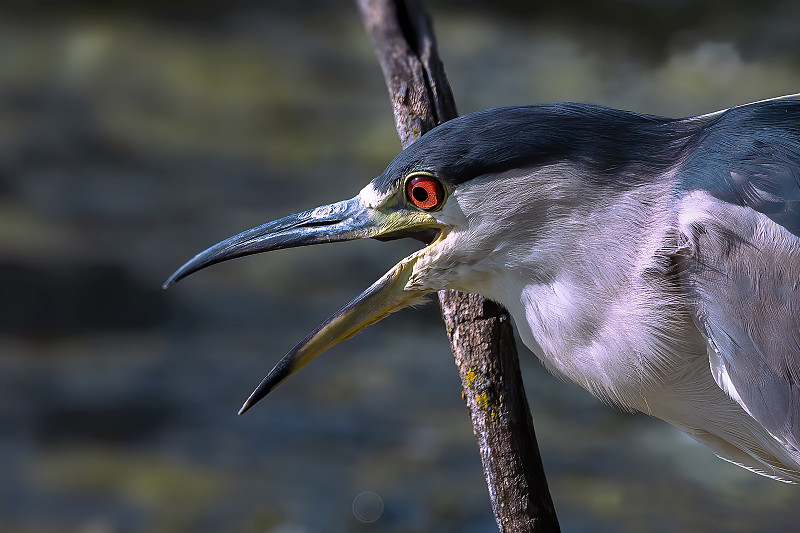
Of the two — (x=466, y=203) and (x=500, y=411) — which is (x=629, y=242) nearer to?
(x=466, y=203)

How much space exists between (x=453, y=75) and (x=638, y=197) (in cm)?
366

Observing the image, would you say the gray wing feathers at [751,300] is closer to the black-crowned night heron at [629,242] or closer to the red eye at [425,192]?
the black-crowned night heron at [629,242]

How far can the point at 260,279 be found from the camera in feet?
14.8

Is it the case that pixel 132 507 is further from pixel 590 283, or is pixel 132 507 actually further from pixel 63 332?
→ pixel 590 283

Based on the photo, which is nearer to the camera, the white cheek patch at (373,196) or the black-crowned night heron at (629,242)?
the black-crowned night heron at (629,242)

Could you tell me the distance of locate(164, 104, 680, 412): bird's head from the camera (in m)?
1.29

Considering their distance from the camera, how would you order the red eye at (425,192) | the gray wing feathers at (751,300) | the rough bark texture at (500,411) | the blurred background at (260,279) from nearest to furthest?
the gray wing feathers at (751,300), the red eye at (425,192), the rough bark texture at (500,411), the blurred background at (260,279)

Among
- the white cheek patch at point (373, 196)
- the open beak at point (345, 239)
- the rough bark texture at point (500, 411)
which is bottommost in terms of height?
the rough bark texture at point (500, 411)

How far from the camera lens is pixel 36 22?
15.8 ft

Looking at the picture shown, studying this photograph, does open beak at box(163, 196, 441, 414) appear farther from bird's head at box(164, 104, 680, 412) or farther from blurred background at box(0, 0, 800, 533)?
blurred background at box(0, 0, 800, 533)

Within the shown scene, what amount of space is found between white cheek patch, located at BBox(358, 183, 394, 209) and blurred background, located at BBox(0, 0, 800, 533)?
245cm

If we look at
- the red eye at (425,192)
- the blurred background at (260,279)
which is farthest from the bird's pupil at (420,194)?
the blurred background at (260,279)

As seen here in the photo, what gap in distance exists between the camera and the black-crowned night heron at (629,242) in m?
1.23

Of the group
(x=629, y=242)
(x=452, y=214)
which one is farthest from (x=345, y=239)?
(x=629, y=242)
